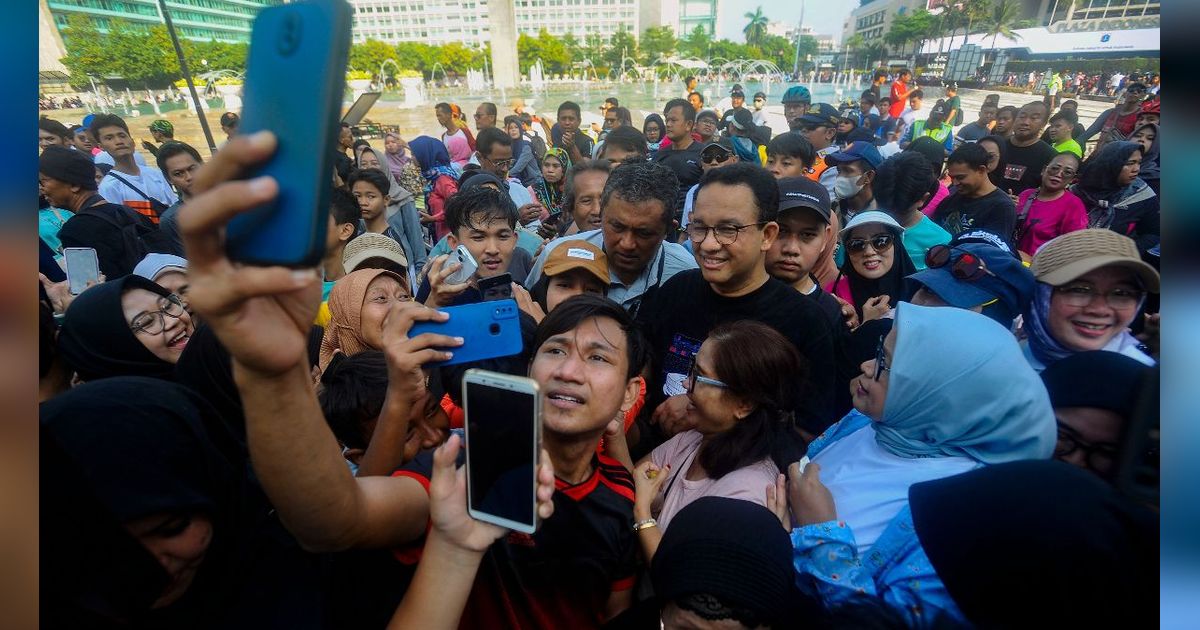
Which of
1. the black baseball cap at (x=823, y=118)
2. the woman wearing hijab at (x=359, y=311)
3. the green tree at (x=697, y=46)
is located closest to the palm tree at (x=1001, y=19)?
the black baseball cap at (x=823, y=118)

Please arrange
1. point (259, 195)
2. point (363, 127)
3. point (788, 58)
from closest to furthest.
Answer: point (259, 195)
point (363, 127)
point (788, 58)

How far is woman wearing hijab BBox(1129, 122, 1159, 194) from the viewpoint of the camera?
4826 mm

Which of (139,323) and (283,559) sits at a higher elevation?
(139,323)

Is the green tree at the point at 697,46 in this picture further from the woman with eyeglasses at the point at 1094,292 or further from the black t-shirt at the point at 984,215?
the woman with eyeglasses at the point at 1094,292

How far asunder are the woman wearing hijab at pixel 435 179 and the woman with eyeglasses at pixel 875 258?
4207 millimetres

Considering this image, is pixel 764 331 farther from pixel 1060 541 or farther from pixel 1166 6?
pixel 1166 6

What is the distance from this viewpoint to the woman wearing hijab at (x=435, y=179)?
6.38m

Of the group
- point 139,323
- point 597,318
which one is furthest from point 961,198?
point 139,323

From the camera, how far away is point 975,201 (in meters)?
4.61

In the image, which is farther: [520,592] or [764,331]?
[764,331]

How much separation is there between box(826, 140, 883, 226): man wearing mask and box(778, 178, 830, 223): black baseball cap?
2.27m

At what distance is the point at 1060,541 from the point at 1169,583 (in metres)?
0.14

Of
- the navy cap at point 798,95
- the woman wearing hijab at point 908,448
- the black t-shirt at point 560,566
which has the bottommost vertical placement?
the black t-shirt at point 560,566

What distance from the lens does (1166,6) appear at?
79cm
